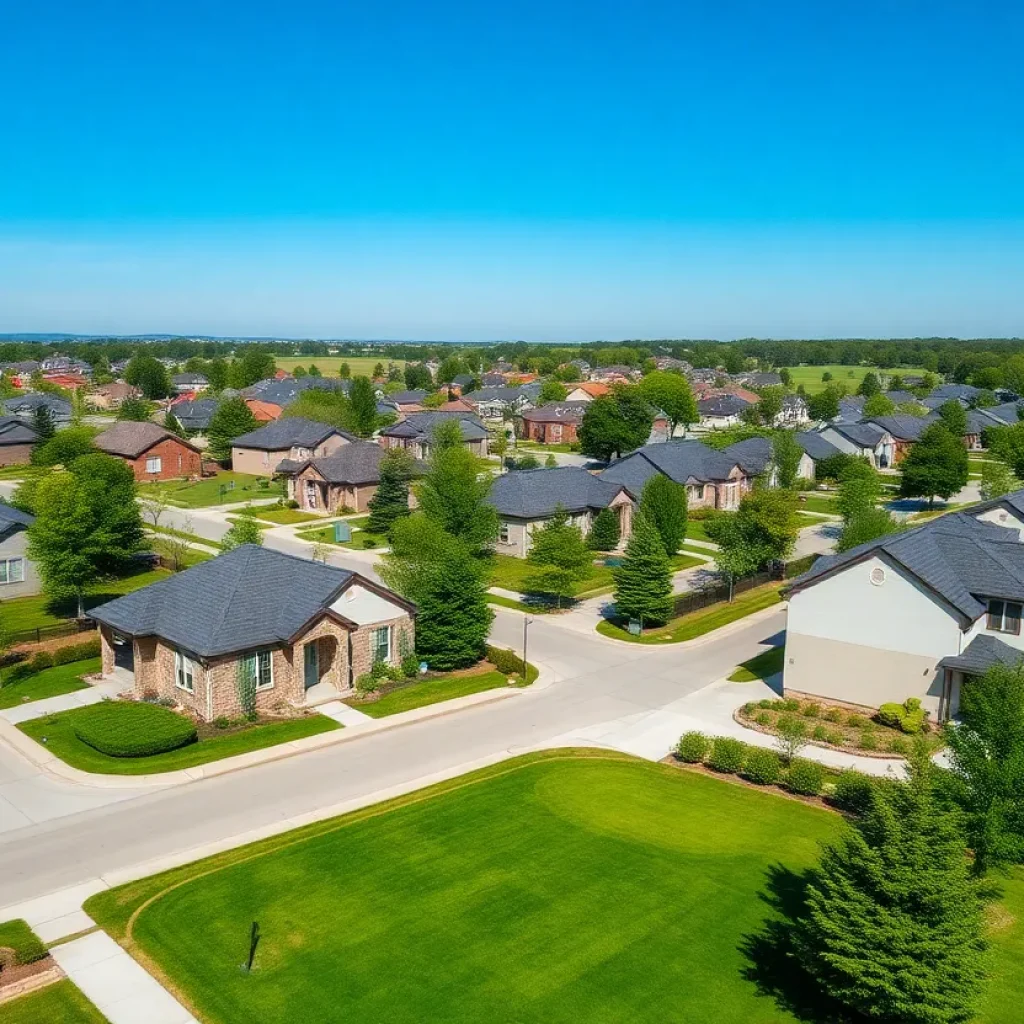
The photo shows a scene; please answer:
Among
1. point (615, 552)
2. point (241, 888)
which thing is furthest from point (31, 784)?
point (615, 552)

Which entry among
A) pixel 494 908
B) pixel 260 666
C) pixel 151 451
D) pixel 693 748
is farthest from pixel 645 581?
pixel 151 451

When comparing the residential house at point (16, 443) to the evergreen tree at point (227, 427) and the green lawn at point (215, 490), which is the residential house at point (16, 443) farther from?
the green lawn at point (215, 490)

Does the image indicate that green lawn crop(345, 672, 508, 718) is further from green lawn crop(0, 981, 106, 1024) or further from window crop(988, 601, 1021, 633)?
window crop(988, 601, 1021, 633)

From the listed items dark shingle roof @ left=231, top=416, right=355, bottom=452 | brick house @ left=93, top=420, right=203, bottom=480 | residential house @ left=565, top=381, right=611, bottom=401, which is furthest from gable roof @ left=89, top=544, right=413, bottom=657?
residential house @ left=565, top=381, right=611, bottom=401

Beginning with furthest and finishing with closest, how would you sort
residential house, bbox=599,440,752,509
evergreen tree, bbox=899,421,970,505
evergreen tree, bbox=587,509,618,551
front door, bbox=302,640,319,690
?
evergreen tree, bbox=899,421,970,505 → residential house, bbox=599,440,752,509 → evergreen tree, bbox=587,509,618,551 → front door, bbox=302,640,319,690

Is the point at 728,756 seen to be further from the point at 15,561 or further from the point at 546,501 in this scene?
the point at 15,561
